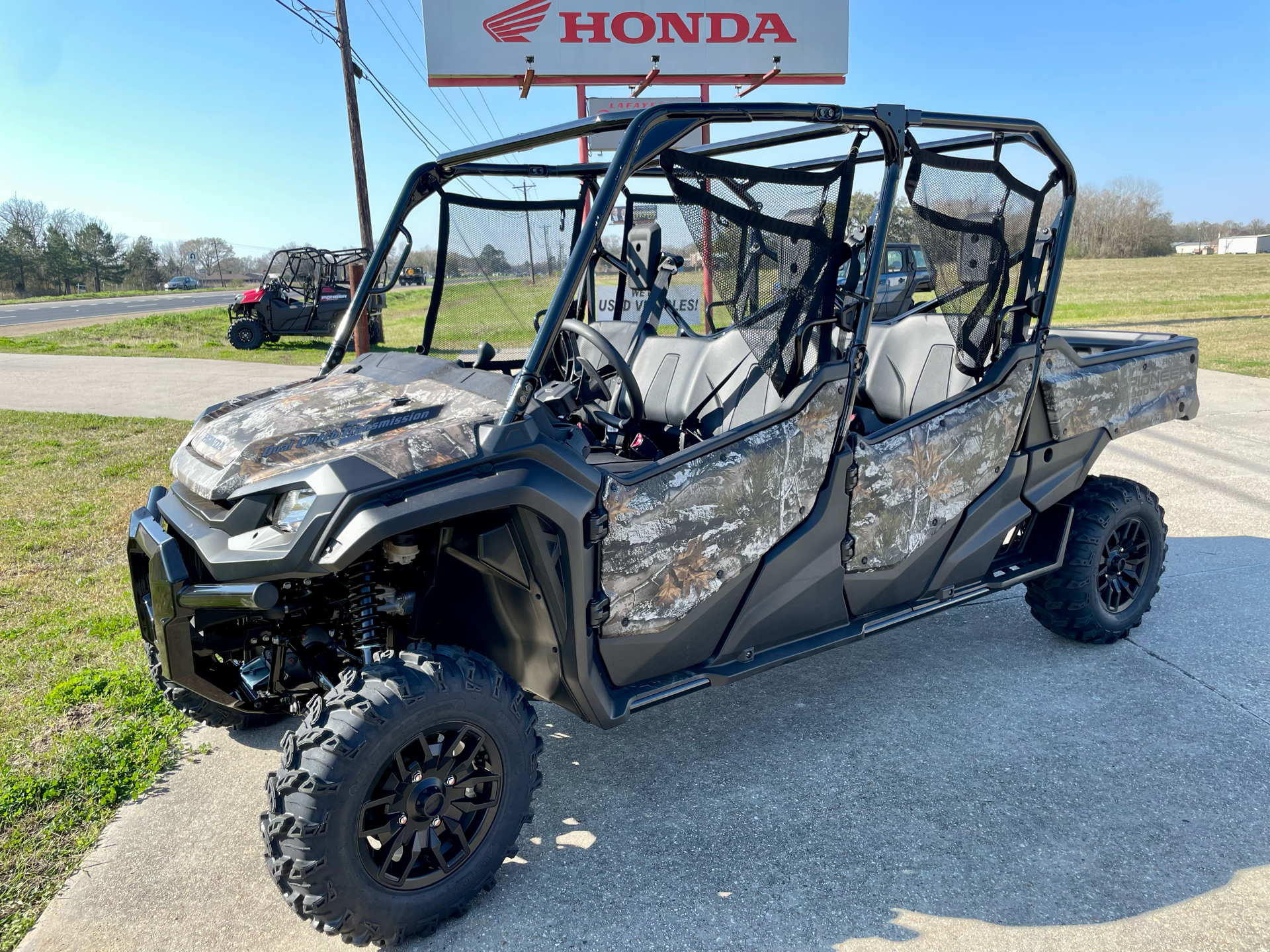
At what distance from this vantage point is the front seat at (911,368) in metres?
3.68

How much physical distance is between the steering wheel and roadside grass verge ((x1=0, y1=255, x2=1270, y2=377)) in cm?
39

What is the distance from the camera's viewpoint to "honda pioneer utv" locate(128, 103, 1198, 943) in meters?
2.24

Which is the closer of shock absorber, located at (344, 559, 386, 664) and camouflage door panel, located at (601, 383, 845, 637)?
shock absorber, located at (344, 559, 386, 664)

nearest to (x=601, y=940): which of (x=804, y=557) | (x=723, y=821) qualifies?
(x=723, y=821)

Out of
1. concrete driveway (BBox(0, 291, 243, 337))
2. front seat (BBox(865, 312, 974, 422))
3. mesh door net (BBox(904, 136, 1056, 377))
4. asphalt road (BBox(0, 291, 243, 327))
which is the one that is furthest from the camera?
asphalt road (BBox(0, 291, 243, 327))

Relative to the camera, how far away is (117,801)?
9.66ft

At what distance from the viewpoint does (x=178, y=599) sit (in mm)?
2279

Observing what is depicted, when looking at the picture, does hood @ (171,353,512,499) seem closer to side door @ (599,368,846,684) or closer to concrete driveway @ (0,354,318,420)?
side door @ (599,368,846,684)

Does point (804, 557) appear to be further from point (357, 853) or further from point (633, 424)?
point (357, 853)

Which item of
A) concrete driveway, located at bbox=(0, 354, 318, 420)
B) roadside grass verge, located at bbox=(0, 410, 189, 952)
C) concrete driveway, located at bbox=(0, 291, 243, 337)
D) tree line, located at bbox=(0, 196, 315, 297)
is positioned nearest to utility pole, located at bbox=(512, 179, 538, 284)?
roadside grass verge, located at bbox=(0, 410, 189, 952)

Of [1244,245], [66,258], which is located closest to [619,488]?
[66,258]

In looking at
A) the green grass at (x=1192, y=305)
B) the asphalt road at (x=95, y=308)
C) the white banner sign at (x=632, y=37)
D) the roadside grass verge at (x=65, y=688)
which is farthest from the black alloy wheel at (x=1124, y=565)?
the asphalt road at (x=95, y=308)

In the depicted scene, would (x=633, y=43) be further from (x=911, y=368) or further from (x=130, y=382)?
(x=911, y=368)

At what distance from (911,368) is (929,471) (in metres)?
0.81
